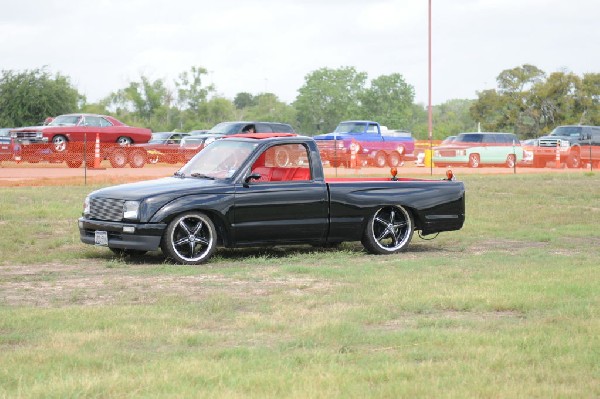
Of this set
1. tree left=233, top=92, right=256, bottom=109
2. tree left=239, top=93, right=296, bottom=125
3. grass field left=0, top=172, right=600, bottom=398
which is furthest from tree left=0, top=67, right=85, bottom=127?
tree left=233, top=92, right=256, bottom=109

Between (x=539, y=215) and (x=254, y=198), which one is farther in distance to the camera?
(x=539, y=215)

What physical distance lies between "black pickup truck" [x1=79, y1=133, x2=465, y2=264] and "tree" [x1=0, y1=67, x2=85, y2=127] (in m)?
53.9

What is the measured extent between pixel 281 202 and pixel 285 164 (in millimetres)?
706

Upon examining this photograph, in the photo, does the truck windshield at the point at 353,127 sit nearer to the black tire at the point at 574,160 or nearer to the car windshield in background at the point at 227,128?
the car windshield in background at the point at 227,128

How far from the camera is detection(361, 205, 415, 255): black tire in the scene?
1428 cm

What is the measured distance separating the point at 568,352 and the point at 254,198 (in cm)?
664

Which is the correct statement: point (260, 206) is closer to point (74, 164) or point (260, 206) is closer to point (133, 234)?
point (133, 234)

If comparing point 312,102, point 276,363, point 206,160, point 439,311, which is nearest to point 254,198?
point 206,160

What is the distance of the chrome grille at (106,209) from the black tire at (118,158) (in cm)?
2456

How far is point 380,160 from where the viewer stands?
44.0m

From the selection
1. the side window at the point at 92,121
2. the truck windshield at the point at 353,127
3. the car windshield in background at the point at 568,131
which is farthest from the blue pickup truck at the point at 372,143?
the car windshield in background at the point at 568,131

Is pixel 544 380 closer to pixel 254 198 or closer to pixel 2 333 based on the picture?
pixel 2 333

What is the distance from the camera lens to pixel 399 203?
47.3 ft

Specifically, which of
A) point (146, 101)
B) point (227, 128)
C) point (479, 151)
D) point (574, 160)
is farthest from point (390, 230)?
point (146, 101)
